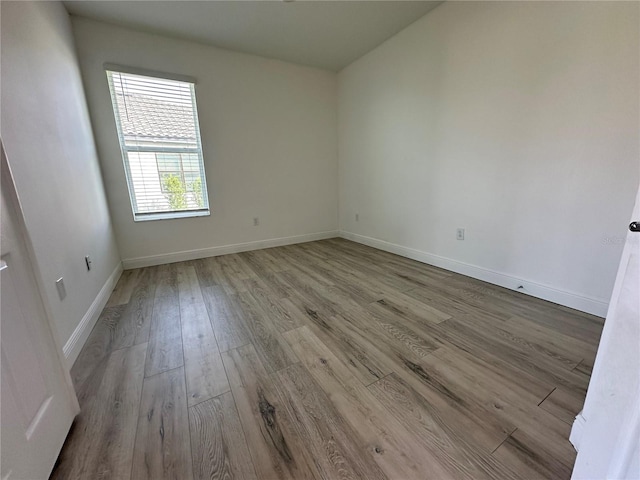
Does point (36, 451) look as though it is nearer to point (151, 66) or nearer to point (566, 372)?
point (566, 372)

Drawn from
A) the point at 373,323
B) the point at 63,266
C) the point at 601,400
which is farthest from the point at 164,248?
the point at 601,400

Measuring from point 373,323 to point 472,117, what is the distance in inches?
81.6

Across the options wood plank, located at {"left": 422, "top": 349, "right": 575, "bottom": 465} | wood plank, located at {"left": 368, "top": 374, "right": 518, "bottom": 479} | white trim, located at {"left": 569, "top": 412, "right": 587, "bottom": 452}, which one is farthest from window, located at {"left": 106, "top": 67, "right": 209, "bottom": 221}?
white trim, located at {"left": 569, "top": 412, "right": 587, "bottom": 452}

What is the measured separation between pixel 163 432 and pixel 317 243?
3.16 metres

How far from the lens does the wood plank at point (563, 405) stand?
107 cm

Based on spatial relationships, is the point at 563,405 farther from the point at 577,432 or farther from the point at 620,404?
the point at 620,404

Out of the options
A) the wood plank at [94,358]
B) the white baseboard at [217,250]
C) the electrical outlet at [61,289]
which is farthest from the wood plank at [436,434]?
the white baseboard at [217,250]

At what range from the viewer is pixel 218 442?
100 centimetres

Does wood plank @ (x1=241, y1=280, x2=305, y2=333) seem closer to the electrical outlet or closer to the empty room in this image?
the empty room

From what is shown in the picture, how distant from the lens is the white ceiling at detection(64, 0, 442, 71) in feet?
7.59

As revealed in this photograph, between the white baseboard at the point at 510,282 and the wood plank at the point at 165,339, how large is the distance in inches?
100.0

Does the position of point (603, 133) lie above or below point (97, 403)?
above

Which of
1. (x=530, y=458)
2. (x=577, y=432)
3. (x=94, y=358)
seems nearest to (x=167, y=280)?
(x=94, y=358)

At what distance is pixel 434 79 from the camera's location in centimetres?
261
